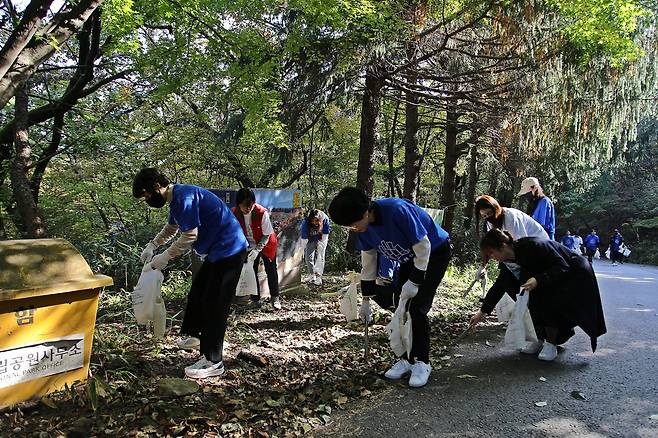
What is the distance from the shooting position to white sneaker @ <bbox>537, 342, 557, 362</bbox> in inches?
174

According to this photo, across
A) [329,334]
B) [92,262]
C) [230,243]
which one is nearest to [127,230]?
[92,262]

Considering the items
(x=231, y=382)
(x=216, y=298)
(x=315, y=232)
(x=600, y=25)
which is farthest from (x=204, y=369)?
(x=600, y=25)

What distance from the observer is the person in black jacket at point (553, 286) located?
13.4ft

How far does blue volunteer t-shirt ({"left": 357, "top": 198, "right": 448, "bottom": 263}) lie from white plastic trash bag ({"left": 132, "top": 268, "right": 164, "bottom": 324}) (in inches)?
70.1

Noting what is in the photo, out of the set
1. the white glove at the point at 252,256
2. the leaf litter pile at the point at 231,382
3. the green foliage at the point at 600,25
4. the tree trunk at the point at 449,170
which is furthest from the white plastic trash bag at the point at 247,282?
the tree trunk at the point at 449,170

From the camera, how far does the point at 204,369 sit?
12.1ft

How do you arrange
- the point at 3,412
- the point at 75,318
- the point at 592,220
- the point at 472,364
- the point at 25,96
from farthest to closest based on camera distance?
the point at 592,220 < the point at 25,96 < the point at 472,364 < the point at 75,318 < the point at 3,412

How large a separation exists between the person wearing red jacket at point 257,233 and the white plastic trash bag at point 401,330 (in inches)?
94.2

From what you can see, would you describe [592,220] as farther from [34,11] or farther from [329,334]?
[34,11]

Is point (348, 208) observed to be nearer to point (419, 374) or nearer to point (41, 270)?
point (419, 374)

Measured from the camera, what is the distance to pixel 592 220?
33438 mm

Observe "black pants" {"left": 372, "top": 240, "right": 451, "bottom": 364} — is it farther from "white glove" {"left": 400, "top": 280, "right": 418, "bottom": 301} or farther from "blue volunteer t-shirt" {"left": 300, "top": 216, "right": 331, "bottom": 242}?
"blue volunteer t-shirt" {"left": 300, "top": 216, "right": 331, "bottom": 242}

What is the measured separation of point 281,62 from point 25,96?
4388 millimetres

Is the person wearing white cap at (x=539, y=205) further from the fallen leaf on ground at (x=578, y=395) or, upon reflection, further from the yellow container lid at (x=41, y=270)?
the yellow container lid at (x=41, y=270)
